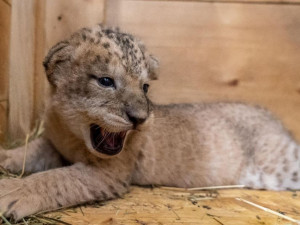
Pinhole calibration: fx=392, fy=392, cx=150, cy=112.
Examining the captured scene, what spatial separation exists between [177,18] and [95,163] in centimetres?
186

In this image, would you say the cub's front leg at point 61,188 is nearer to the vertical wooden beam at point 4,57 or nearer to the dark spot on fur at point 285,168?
the vertical wooden beam at point 4,57

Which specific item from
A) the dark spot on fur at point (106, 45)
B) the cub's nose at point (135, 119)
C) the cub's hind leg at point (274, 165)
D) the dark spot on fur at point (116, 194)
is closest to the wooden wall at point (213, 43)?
the cub's hind leg at point (274, 165)

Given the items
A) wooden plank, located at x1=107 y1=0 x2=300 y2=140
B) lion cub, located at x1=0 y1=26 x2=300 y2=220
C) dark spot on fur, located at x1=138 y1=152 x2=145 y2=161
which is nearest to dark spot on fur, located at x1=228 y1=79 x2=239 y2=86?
wooden plank, located at x1=107 y1=0 x2=300 y2=140

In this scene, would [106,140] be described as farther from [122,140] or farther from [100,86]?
[100,86]

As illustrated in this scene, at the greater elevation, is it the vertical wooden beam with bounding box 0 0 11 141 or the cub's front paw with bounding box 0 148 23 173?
the vertical wooden beam with bounding box 0 0 11 141

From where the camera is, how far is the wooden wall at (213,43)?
12.5 ft

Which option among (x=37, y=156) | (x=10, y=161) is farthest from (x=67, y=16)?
(x=10, y=161)

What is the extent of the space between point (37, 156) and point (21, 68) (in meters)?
0.89

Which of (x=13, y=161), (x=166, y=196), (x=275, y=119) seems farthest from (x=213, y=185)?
(x=13, y=161)

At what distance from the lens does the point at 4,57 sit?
3.20 meters

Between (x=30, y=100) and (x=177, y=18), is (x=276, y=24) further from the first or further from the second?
(x=30, y=100)

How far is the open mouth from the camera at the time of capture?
8.55ft

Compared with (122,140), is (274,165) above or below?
below

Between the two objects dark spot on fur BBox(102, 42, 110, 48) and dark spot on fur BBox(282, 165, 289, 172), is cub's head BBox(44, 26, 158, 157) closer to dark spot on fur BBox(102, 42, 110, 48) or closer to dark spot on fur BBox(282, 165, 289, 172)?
dark spot on fur BBox(102, 42, 110, 48)
